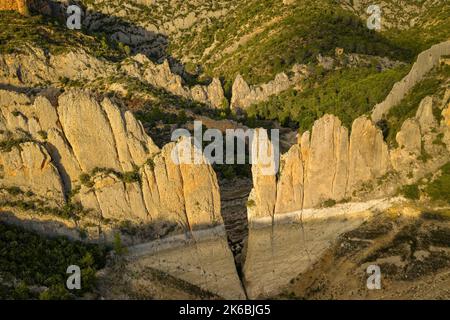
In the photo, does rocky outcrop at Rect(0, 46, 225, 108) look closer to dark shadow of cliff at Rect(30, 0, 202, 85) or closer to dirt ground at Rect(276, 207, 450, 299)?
dark shadow of cliff at Rect(30, 0, 202, 85)

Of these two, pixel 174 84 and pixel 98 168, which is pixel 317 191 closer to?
pixel 98 168

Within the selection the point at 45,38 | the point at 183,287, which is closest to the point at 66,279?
the point at 183,287

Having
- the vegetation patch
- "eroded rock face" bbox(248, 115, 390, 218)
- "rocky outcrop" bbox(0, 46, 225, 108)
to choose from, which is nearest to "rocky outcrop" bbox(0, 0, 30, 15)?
"rocky outcrop" bbox(0, 46, 225, 108)

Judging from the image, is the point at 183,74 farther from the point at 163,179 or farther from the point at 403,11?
the point at 163,179

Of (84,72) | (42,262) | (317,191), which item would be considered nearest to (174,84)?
(84,72)

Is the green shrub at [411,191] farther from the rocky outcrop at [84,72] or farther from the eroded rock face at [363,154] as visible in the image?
the rocky outcrop at [84,72]
